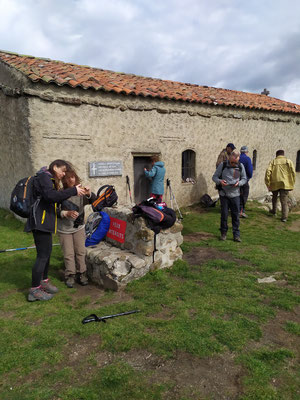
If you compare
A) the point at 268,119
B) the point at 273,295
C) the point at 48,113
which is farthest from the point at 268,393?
the point at 268,119

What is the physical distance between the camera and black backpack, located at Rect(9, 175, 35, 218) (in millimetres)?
3941

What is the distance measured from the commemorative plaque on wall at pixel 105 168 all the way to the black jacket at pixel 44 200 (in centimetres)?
462

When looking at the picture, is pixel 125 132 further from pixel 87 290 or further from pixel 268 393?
pixel 268 393

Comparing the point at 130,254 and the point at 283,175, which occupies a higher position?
the point at 283,175

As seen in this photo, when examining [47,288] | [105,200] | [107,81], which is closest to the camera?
[47,288]

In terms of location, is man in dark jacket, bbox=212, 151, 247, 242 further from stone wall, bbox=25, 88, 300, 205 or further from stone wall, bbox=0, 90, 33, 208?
stone wall, bbox=0, 90, 33, 208

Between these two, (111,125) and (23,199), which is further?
(111,125)

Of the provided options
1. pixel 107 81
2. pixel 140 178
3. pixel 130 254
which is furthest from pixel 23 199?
pixel 107 81

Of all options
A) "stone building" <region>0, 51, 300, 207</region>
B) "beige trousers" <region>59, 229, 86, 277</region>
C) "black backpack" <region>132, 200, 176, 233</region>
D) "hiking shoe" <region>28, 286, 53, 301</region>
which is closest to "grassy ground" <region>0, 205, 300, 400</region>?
"hiking shoe" <region>28, 286, 53, 301</region>

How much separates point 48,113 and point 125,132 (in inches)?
101

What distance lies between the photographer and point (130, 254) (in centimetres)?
511

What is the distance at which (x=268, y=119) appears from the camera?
13961 mm

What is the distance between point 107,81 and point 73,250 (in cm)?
677

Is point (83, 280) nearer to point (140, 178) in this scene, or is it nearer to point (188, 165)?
point (140, 178)
